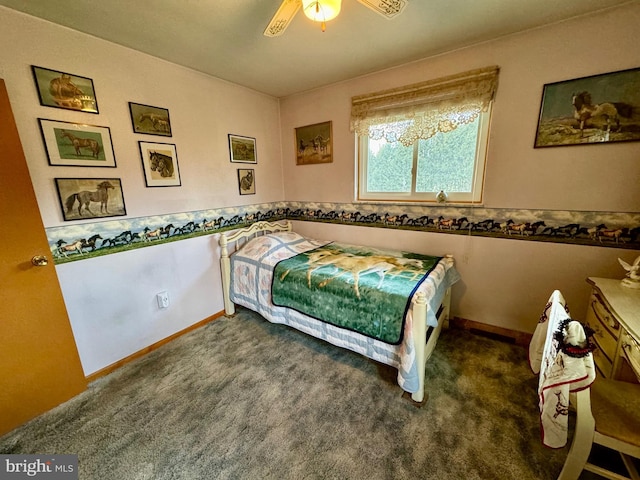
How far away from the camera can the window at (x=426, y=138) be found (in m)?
2.12

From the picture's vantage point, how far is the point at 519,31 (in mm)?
1863

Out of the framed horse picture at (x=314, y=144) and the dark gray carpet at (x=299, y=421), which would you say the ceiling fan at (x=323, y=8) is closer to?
the framed horse picture at (x=314, y=144)

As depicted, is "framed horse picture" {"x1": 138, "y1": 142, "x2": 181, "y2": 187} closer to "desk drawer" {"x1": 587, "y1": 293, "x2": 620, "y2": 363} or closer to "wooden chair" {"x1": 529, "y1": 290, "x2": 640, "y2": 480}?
"wooden chair" {"x1": 529, "y1": 290, "x2": 640, "y2": 480}

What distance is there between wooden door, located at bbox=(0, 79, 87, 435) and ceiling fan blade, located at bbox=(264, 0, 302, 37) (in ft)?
5.16

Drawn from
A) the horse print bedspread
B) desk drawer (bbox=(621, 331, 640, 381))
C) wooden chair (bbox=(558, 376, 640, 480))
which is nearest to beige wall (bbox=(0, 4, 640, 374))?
the horse print bedspread

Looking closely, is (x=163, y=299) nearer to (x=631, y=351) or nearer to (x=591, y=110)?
(x=631, y=351)

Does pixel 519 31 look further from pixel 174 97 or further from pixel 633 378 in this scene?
pixel 174 97

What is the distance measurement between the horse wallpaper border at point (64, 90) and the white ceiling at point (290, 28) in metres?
0.32

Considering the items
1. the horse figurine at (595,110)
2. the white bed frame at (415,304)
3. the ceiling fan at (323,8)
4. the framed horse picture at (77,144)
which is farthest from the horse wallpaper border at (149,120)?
the horse figurine at (595,110)

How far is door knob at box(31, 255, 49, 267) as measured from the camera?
5.19ft

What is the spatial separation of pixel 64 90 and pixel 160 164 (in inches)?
27.4

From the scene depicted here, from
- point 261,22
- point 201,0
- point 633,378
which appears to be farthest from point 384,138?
point 633,378

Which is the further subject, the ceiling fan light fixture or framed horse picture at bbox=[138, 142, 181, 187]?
framed horse picture at bbox=[138, 142, 181, 187]

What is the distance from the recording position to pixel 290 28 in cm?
175
